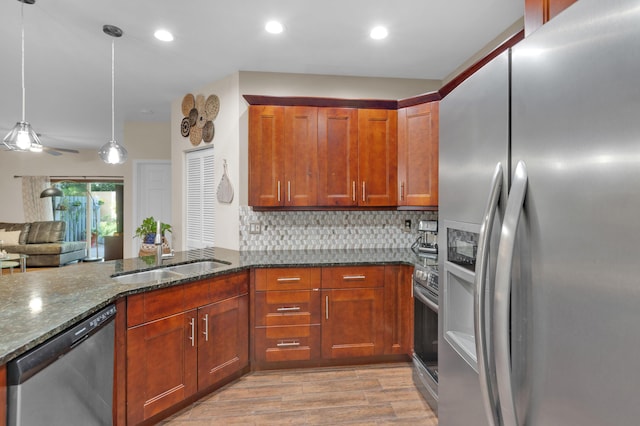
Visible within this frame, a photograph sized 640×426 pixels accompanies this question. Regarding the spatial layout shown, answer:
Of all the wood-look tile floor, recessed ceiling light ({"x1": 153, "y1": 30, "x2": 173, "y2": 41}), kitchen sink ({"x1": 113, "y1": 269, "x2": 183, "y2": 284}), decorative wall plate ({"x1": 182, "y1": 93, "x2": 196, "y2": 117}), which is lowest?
the wood-look tile floor

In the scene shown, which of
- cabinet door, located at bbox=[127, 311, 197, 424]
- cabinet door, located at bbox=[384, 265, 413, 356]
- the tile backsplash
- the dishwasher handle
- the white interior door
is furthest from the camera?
the white interior door

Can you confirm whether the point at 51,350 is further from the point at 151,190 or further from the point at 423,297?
the point at 151,190

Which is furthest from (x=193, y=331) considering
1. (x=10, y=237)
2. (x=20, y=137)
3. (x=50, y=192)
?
(x=10, y=237)

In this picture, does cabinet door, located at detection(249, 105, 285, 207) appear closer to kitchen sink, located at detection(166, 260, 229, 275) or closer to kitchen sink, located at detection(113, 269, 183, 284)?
kitchen sink, located at detection(166, 260, 229, 275)

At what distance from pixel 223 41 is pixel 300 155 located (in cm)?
115

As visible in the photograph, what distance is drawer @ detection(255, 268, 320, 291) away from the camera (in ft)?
9.31

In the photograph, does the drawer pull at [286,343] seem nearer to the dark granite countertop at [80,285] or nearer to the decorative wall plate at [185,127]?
the dark granite countertop at [80,285]

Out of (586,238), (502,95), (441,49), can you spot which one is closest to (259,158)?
(441,49)

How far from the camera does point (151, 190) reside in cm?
562

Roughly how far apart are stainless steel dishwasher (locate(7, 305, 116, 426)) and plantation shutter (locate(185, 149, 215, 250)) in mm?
2293

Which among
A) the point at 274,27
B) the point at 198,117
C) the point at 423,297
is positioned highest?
the point at 274,27

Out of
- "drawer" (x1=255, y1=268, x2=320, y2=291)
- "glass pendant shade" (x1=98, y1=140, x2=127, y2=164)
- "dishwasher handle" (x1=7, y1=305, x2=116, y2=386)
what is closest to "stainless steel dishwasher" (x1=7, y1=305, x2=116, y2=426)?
"dishwasher handle" (x1=7, y1=305, x2=116, y2=386)

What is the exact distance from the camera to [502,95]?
0.91 metres

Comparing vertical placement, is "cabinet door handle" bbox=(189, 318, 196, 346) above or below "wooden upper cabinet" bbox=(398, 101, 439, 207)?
below
